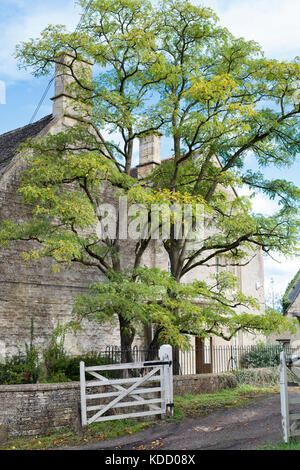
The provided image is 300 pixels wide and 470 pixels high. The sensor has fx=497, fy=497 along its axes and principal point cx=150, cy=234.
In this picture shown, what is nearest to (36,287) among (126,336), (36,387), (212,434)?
(126,336)

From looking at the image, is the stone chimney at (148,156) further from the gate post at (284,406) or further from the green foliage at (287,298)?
the green foliage at (287,298)

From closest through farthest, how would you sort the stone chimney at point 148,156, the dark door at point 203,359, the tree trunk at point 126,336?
1. the tree trunk at point 126,336
2. the stone chimney at point 148,156
3. the dark door at point 203,359

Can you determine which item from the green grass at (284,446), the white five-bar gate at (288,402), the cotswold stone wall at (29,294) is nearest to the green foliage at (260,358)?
the cotswold stone wall at (29,294)

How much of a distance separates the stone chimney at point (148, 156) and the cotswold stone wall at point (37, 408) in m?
12.0

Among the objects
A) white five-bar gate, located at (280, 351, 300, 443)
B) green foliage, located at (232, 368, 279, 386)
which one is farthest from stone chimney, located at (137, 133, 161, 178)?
white five-bar gate, located at (280, 351, 300, 443)

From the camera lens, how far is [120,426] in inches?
465

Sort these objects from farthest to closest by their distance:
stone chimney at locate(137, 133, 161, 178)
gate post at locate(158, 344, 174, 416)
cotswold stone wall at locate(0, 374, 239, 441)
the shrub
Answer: stone chimney at locate(137, 133, 161, 178)
the shrub
gate post at locate(158, 344, 174, 416)
cotswold stone wall at locate(0, 374, 239, 441)

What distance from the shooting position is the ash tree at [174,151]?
1434cm

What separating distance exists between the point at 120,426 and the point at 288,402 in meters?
4.35

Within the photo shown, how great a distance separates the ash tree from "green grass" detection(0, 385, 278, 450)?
1.83 metres

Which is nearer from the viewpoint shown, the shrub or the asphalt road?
the asphalt road

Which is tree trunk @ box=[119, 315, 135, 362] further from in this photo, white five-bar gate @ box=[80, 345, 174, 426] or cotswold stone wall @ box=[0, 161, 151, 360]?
cotswold stone wall @ box=[0, 161, 151, 360]

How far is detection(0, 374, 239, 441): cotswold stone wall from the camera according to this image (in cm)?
1141
